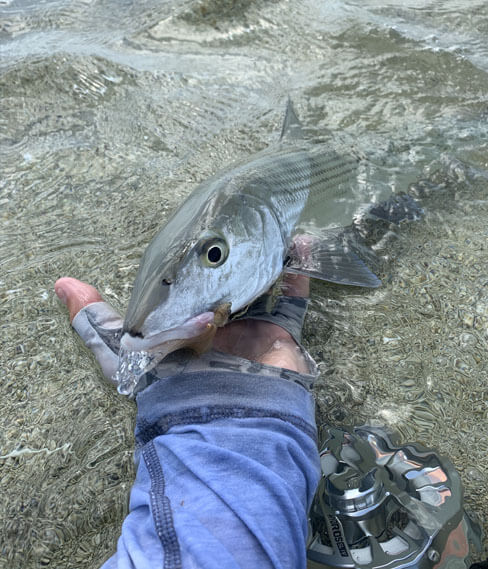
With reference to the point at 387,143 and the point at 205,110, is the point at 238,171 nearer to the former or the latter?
the point at 387,143

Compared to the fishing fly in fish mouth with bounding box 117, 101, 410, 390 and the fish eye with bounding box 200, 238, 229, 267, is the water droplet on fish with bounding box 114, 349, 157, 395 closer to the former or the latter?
the fishing fly in fish mouth with bounding box 117, 101, 410, 390

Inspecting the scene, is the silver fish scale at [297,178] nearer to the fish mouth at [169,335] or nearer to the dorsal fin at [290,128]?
the dorsal fin at [290,128]

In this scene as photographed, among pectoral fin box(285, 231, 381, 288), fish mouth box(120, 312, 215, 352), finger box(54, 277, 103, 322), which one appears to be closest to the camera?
fish mouth box(120, 312, 215, 352)

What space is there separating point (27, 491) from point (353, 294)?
5.74 ft

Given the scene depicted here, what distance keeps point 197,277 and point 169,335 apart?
8.3 inches

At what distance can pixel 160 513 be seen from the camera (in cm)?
139

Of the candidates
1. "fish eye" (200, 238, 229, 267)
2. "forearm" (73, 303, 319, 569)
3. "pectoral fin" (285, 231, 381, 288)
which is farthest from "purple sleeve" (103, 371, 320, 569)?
"pectoral fin" (285, 231, 381, 288)

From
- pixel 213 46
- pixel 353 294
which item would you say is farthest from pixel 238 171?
pixel 213 46

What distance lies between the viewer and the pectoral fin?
2.35 meters

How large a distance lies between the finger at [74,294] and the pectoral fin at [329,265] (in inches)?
38.9

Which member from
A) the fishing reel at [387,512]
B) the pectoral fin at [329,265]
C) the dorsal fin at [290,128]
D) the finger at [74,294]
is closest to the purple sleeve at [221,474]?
the fishing reel at [387,512]

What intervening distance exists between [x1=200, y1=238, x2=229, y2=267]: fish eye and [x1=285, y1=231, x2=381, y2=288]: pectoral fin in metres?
0.55

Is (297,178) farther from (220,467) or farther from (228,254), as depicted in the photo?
(220,467)

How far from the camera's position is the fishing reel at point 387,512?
5.34ft
